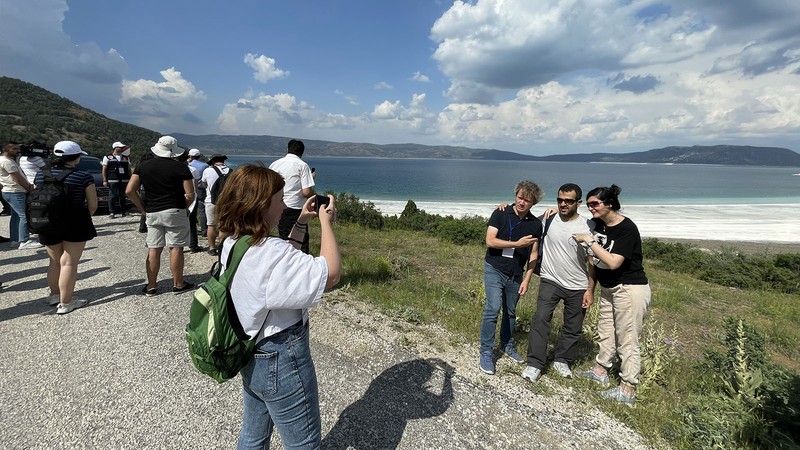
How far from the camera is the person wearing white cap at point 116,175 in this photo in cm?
969

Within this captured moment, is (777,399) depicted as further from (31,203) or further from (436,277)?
(31,203)

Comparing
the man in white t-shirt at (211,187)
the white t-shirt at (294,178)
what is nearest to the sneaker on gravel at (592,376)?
the white t-shirt at (294,178)

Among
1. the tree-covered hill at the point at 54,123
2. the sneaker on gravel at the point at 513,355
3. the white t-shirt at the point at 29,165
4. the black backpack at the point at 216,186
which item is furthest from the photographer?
the tree-covered hill at the point at 54,123

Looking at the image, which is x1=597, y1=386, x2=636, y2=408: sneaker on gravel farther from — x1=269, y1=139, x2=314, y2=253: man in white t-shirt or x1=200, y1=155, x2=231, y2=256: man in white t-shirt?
x1=200, y1=155, x2=231, y2=256: man in white t-shirt

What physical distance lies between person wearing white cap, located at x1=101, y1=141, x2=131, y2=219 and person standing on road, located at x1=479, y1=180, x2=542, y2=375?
1050 centimetres

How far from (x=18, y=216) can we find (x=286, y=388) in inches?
357

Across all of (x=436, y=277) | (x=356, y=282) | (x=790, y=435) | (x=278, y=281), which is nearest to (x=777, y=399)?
(x=790, y=435)

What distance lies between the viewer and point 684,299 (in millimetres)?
9445

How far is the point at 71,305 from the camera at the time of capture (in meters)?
4.58

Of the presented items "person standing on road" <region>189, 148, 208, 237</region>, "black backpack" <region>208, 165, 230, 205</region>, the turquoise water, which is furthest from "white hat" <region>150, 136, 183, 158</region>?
the turquoise water

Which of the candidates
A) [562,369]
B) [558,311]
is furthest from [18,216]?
[558,311]

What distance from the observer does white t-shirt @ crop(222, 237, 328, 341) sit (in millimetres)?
1490

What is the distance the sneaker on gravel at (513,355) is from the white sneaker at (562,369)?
35 cm

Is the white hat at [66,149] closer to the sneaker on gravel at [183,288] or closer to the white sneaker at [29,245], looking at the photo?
the sneaker on gravel at [183,288]
